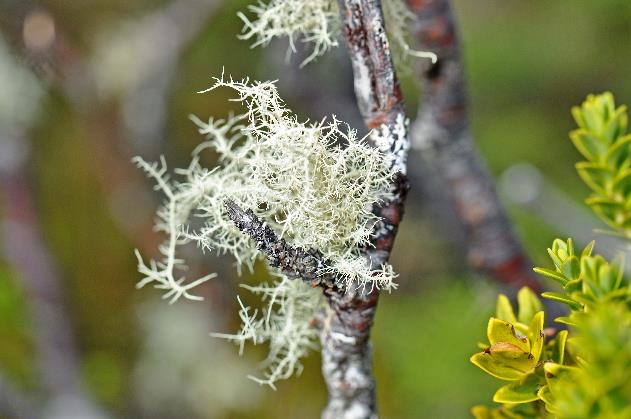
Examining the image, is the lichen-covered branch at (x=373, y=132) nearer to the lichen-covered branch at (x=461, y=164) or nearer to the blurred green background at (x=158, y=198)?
the lichen-covered branch at (x=461, y=164)

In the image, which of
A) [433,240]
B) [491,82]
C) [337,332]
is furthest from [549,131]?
[337,332]

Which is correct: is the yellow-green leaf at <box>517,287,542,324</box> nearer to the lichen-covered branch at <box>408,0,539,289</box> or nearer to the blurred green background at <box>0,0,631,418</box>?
the lichen-covered branch at <box>408,0,539,289</box>

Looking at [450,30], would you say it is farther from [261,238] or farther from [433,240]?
A: [433,240]

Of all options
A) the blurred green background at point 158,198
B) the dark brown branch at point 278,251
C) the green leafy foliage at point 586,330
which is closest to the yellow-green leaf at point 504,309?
the green leafy foliage at point 586,330

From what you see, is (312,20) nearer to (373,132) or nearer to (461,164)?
(373,132)

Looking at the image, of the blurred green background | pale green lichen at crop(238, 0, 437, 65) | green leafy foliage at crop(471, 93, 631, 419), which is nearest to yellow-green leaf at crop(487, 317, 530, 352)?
green leafy foliage at crop(471, 93, 631, 419)

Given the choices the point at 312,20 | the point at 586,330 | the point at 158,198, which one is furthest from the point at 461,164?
the point at 158,198
